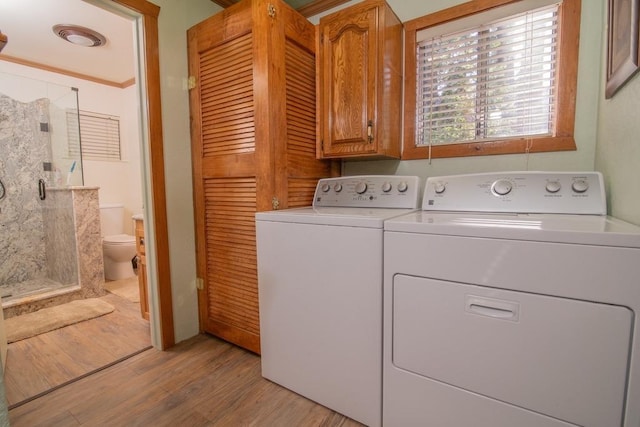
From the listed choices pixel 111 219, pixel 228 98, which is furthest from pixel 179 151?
pixel 111 219

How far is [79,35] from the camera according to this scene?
8.20ft

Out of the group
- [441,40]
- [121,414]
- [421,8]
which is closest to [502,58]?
[441,40]

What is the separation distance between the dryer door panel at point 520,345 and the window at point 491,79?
3.05 ft

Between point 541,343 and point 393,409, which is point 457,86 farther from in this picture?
point 393,409

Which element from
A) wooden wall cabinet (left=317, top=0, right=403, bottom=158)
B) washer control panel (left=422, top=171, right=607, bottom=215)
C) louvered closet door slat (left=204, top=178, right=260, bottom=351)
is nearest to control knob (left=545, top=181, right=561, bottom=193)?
washer control panel (left=422, top=171, right=607, bottom=215)

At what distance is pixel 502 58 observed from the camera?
1479 mm

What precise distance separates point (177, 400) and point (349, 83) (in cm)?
180

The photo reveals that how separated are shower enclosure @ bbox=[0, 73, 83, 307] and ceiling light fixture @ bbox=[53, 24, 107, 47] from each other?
0.64m

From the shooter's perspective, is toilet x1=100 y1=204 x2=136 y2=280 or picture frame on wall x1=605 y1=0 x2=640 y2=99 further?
toilet x1=100 y1=204 x2=136 y2=280

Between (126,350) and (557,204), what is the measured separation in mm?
2415

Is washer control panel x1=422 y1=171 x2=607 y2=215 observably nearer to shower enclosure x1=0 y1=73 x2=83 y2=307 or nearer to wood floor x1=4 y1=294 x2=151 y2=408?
wood floor x1=4 y1=294 x2=151 y2=408

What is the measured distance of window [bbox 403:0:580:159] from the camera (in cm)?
137

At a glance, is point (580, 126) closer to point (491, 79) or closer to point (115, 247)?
point (491, 79)

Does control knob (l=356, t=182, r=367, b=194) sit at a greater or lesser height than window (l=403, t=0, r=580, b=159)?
lesser
